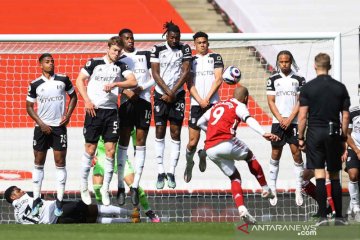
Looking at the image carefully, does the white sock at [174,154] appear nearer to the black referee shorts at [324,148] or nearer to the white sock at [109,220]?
the white sock at [109,220]

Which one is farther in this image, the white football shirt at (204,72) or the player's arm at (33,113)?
the white football shirt at (204,72)

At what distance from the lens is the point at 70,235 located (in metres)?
13.0

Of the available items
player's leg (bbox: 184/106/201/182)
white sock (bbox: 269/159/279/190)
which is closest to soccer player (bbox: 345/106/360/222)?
white sock (bbox: 269/159/279/190)

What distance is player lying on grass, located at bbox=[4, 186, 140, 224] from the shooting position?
15859 millimetres

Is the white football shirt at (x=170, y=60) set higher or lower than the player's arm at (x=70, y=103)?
higher

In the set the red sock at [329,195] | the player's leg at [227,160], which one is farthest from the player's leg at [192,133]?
the red sock at [329,195]

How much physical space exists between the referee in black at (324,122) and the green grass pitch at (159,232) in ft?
2.18

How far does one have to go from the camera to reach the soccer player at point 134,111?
15977 mm

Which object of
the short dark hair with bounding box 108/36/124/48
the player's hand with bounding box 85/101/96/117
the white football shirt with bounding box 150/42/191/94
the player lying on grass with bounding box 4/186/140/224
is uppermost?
the short dark hair with bounding box 108/36/124/48

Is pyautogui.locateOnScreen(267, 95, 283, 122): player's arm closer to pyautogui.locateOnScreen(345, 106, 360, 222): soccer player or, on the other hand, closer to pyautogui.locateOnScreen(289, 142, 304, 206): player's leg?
pyautogui.locateOnScreen(289, 142, 304, 206): player's leg

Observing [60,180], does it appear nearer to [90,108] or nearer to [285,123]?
[90,108]

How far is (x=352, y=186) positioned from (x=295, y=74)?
6.19 feet

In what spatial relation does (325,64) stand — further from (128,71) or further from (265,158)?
(265,158)

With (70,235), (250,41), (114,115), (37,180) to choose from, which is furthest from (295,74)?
(70,235)
